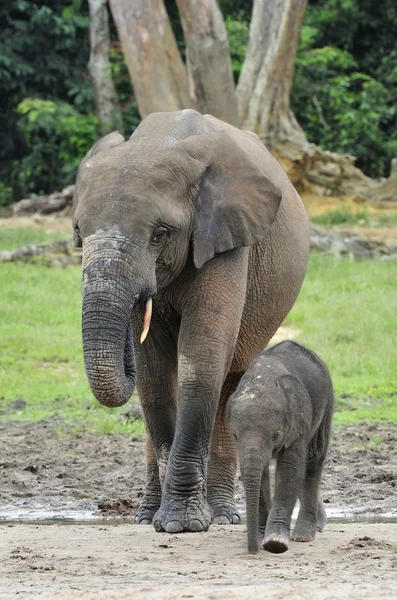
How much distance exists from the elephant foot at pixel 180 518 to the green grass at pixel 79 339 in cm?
381

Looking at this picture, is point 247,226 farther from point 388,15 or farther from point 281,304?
point 388,15

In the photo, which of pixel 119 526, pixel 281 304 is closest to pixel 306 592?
pixel 119 526

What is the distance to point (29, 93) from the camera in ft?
90.4

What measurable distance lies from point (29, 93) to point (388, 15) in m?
7.41

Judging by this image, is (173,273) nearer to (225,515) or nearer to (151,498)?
(151,498)

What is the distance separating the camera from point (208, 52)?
65.5ft

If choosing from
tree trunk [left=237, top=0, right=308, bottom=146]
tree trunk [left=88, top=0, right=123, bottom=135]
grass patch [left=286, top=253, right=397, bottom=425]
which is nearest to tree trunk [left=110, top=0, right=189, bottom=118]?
tree trunk [left=237, top=0, right=308, bottom=146]

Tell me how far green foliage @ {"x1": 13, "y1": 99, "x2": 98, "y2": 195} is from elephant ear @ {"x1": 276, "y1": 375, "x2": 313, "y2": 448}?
771 inches

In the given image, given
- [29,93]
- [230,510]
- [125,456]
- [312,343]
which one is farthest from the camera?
[29,93]

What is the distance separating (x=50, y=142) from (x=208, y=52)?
7871 millimetres

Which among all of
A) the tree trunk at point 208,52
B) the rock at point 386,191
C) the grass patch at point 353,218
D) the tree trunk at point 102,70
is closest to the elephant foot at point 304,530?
the tree trunk at point 208,52

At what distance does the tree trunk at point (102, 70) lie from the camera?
2614 centimetres

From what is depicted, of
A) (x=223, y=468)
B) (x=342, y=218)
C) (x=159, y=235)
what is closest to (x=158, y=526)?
(x=223, y=468)

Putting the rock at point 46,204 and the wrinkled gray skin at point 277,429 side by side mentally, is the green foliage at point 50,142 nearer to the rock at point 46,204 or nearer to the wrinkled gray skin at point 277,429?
the rock at point 46,204
